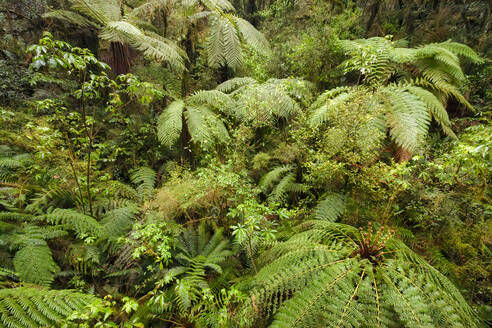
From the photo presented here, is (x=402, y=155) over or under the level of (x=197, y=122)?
under

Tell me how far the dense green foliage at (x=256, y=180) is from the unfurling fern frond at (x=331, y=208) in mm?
Result: 16

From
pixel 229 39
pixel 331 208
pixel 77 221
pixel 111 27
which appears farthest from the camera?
pixel 229 39

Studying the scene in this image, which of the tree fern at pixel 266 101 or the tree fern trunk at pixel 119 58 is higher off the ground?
the tree fern trunk at pixel 119 58

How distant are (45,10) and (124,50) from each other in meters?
1.78

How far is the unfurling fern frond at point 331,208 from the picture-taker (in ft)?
7.89

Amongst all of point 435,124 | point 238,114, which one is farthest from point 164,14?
point 435,124

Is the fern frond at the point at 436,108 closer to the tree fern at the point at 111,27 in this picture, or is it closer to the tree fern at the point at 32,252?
the tree fern at the point at 111,27

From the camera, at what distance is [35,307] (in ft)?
4.04

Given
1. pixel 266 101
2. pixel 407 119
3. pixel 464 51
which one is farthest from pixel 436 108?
pixel 266 101

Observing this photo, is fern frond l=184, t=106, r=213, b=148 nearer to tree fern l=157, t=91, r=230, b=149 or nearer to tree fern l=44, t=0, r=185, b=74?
tree fern l=157, t=91, r=230, b=149

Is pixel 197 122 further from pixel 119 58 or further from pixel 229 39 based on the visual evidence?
pixel 119 58

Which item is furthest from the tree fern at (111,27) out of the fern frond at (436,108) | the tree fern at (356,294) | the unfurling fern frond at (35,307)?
the fern frond at (436,108)

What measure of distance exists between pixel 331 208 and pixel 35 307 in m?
2.60

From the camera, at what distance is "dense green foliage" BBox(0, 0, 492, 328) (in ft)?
4.40
